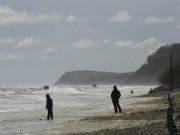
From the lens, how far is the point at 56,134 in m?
18.7

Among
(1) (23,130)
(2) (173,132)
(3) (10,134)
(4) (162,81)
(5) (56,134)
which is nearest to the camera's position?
(2) (173,132)

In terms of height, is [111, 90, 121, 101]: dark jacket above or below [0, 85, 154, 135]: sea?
above

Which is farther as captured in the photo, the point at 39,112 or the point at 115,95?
the point at 39,112

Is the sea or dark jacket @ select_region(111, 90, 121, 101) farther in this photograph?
dark jacket @ select_region(111, 90, 121, 101)

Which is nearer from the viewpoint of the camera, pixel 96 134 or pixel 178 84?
pixel 96 134

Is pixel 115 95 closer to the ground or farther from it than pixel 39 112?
farther from it

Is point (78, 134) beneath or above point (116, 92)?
beneath

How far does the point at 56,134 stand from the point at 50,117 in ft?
34.0

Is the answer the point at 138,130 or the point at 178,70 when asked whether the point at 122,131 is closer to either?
the point at 138,130

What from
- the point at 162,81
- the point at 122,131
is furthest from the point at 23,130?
the point at 162,81

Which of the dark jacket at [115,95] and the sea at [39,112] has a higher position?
the dark jacket at [115,95]

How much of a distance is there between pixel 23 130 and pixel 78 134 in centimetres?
483

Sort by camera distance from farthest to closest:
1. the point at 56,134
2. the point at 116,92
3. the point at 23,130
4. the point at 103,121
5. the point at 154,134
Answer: the point at 116,92
the point at 103,121
the point at 23,130
the point at 56,134
the point at 154,134

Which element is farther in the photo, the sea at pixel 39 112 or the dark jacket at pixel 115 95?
the dark jacket at pixel 115 95
